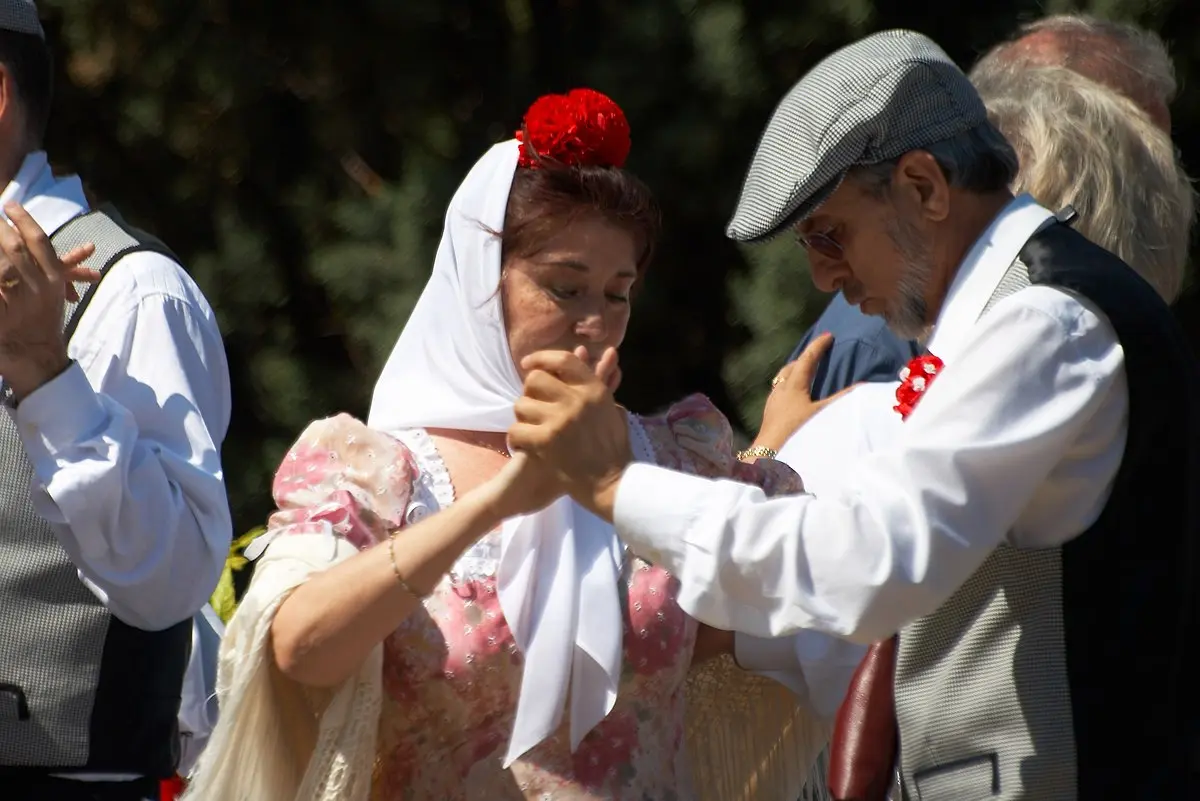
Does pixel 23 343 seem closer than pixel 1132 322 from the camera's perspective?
No

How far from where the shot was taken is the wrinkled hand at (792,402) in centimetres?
300

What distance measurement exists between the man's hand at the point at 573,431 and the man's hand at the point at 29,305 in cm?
60

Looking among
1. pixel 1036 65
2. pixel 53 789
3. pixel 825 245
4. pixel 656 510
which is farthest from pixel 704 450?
pixel 1036 65

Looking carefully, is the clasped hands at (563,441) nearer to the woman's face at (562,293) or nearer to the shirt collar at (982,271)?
the woman's face at (562,293)

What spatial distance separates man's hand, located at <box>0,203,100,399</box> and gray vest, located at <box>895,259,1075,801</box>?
3.65ft

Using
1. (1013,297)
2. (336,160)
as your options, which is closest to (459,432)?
(1013,297)

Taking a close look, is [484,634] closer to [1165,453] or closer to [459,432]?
[459,432]

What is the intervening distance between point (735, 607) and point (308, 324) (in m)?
3.70

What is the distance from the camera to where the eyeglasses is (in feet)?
7.90

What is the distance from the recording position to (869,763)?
233cm

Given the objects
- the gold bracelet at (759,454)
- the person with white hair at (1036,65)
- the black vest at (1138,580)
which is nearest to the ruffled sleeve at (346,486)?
the gold bracelet at (759,454)

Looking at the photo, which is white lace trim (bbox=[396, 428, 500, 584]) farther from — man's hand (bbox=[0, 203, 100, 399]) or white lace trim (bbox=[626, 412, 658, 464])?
man's hand (bbox=[0, 203, 100, 399])

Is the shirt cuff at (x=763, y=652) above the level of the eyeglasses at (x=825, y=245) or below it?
below

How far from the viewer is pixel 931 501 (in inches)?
82.0
